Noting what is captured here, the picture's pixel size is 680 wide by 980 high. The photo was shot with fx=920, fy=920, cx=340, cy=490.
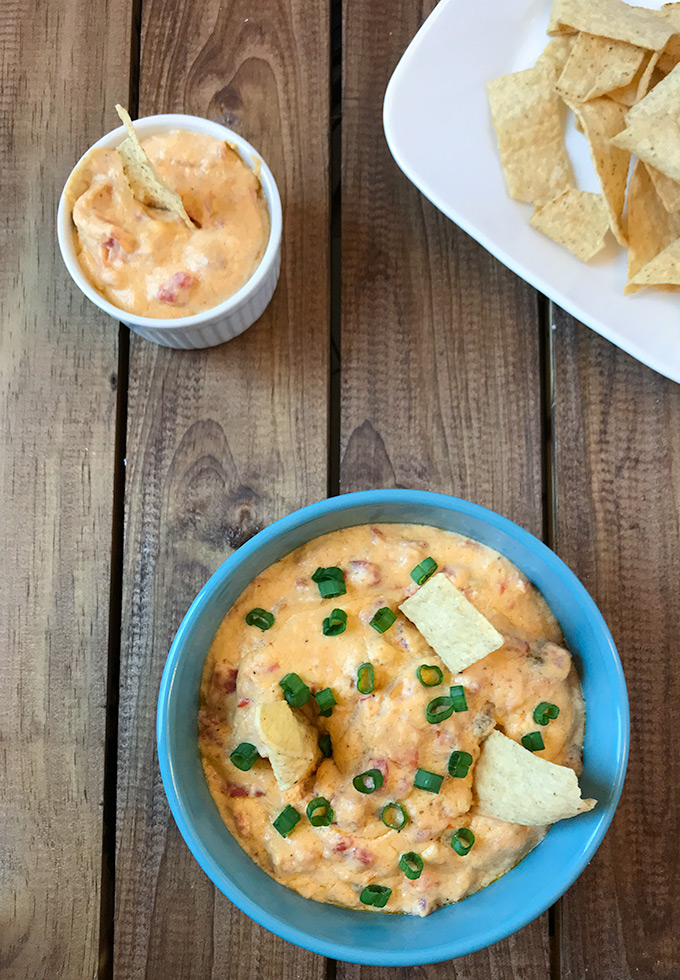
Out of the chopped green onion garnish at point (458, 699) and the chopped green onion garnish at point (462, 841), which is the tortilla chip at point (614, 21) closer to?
the chopped green onion garnish at point (458, 699)

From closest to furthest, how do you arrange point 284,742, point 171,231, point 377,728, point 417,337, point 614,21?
point 284,742 → point 377,728 → point 171,231 → point 614,21 → point 417,337

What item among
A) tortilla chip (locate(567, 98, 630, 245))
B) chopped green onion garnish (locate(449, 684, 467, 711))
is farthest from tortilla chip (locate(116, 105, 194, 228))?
chopped green onion garnish (locate(449, 684, 467, 711))

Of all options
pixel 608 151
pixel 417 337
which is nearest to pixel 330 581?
pixel 417 337

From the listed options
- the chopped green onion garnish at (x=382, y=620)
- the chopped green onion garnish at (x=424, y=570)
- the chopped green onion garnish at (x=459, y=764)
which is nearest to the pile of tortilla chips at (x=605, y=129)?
the chopped green onion garnish at (x=424, y=570)

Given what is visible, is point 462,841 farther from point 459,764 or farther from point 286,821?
point 286,821

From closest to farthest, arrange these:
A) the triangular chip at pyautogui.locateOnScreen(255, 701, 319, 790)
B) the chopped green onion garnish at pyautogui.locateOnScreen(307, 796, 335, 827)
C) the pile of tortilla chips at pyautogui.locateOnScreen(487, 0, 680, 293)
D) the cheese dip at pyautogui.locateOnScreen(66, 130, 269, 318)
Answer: the triangular chip at pyautogui.locateOnScreen(255, 701, 319, 790), the chopped green onion garnish at pyautogui.locateOnScreen(307, 796, 335, 827), the cheese dip at pyautogui.locateOnScreen(66, 130, 269, 318), the pile of tortilla chips at pyautogui.locateOnScreen(487, 0, 680, 293)

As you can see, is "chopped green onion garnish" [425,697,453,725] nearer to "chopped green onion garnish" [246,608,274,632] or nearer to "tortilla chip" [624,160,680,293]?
"chopped green onion garnish" [246,608,274,632]

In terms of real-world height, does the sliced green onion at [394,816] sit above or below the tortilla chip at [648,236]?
below
